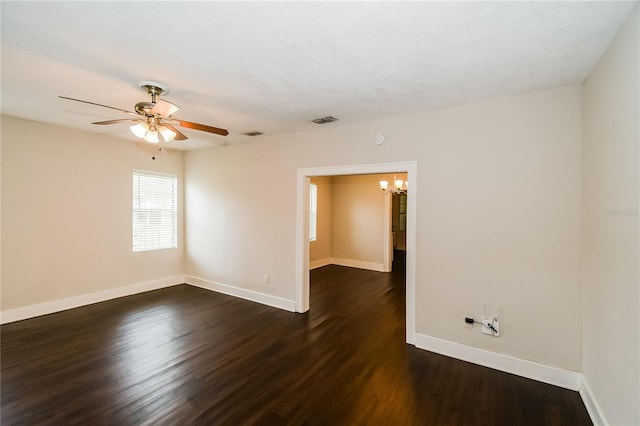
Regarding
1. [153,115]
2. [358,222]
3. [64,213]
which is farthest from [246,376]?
[358,222]

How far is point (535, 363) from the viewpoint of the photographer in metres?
2.54

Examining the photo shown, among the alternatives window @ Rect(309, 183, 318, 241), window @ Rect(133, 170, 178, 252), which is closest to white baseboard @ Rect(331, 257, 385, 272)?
window @ Rect(309, 183, 318, 241)

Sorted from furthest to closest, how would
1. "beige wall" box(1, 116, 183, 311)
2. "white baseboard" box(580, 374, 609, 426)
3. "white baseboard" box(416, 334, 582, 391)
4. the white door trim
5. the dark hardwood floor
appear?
"beige wall" box(1, 116, 183, 311)
the white door trim
"white baseboard" box(416, 334, 582, 391)
the dark hardwood floor
"white baseboard" box(580, 374, 609, 426)

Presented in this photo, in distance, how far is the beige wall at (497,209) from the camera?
8.00ft

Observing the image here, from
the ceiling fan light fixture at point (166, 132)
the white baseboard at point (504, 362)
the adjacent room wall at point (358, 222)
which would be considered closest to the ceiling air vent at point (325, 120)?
the ceiling fan light fixture at point (166, 132)

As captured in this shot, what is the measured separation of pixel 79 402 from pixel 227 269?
2786mm

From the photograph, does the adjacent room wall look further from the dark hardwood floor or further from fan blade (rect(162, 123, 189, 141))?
fan blade (rect(162, 123, 189, 141))

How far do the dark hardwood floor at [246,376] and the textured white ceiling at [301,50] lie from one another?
2.52 m

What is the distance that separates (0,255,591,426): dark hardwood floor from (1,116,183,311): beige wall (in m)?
0.55

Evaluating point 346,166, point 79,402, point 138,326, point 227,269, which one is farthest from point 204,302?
point 346,166

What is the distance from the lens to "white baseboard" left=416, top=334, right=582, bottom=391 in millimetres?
2426

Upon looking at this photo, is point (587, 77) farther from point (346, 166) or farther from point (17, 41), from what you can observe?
point (17, 41)

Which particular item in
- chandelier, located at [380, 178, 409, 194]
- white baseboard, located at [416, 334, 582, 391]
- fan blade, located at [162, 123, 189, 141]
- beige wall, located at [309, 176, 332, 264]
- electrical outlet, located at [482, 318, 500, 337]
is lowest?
white baseboard, located at [416, 334, 582, 391]

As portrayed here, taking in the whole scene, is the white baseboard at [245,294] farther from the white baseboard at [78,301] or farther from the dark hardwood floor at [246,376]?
the white baseboard at [78,301]
